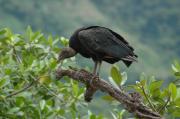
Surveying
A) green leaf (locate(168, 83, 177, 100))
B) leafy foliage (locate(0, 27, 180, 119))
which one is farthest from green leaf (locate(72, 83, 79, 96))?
green leaf (locate(168, 83, 177, 100))

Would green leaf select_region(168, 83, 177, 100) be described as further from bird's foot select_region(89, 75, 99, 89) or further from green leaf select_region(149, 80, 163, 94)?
bird's foot select_region(89, 75, 99, 89)

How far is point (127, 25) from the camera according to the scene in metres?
66.2

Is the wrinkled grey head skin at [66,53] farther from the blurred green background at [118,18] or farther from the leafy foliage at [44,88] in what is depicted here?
the blurred green background at [118,18]

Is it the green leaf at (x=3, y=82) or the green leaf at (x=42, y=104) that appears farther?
the green leaf at (x=42, y=104)

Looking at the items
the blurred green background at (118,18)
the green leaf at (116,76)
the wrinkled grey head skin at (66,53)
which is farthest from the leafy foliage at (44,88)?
the blurred green background at (118,18)

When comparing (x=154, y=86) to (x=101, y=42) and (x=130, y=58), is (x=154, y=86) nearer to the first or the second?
(x=130, y=58)

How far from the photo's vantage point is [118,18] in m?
67.6

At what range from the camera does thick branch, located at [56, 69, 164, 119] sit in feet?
9.44

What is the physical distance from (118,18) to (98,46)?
209 ft

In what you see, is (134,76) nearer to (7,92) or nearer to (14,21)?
(14,21)

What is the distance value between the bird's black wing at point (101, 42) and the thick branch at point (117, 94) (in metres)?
0.37

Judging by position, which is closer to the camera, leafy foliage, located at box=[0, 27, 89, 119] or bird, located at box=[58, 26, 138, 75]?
leafy foliage, located at box=[0, 27, 89, 119]

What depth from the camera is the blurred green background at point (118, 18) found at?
197 ft

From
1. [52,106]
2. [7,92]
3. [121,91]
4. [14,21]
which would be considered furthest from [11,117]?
[14,21]
